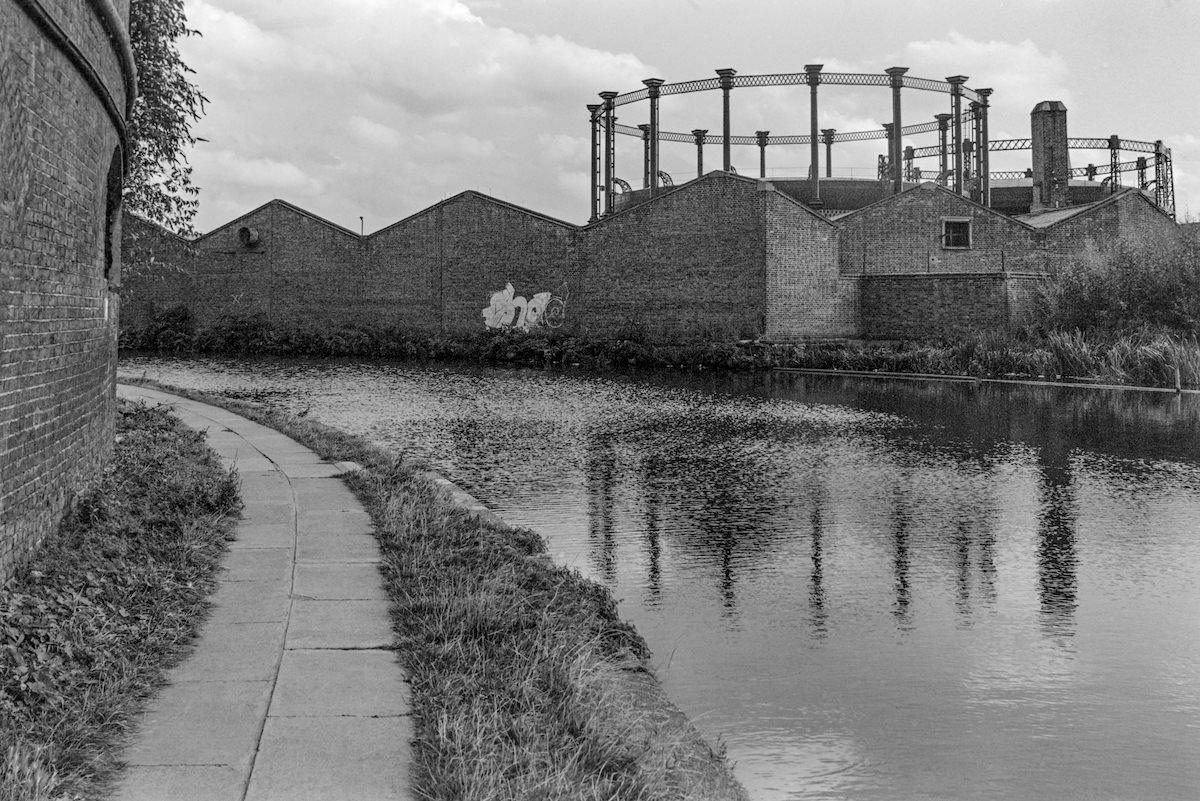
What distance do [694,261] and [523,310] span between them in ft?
21.6

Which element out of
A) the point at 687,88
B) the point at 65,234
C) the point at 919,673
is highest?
the point at 687,88

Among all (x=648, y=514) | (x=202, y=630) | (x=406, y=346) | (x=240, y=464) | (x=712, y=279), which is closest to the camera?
(x=202, y=630)

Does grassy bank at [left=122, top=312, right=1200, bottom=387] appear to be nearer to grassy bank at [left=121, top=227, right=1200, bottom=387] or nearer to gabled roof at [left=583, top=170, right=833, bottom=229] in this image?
grassy bank at [left=121, top=227, right=1200, bottom=387]

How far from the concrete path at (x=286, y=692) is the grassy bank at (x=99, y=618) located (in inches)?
5.1

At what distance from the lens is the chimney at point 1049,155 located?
46062mm

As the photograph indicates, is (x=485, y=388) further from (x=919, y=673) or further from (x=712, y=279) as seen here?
(x=919, y=673)

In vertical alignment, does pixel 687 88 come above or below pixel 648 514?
above

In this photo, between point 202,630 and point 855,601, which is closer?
point 202,630

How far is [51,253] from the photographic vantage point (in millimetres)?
6988

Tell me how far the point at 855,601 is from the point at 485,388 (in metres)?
18.0

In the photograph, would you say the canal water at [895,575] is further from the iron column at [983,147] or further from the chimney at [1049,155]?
the chimney at [1049,155]

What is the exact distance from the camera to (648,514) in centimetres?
1008

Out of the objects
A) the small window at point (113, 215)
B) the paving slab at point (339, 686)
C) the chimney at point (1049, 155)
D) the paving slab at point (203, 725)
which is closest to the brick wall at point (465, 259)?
the chimney at point (1049, 155)

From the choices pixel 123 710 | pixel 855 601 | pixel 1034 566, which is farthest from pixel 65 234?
pixel 1034 566
